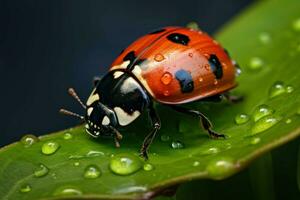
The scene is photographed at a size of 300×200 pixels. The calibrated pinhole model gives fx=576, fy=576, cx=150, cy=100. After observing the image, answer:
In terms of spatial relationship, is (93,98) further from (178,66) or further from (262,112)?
(262,112)

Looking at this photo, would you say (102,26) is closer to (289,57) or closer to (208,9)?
(208,9)

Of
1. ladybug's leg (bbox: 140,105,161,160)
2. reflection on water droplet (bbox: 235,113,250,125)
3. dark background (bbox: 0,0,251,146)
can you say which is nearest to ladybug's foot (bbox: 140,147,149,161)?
ladybug's leg (bbox: 140,105,161,160)

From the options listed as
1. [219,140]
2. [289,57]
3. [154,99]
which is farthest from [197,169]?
[289,57]

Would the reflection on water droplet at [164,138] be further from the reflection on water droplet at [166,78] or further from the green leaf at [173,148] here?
the reflection on water droplet at [166,78]

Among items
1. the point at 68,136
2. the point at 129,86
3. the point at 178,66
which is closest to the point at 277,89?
the point at 178,66

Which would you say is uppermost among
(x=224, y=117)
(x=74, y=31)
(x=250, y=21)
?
(x=250, y=21)
